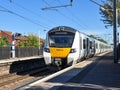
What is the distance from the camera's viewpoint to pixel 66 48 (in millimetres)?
25125

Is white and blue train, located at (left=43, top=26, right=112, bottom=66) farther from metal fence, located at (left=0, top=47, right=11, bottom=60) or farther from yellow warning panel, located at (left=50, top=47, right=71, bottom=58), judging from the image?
metal fence, located at (left=0, top=47, right=11, bottom=60)

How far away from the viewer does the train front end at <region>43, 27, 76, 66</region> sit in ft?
82.1

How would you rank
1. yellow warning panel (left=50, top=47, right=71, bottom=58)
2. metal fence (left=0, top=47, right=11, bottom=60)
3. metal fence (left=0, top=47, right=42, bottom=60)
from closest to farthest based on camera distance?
yellow warning panel (left=50, top=47, right=71, bottom=58)
metal fence (left=0, top=47, right=11, bottom=60)
metal fence (left=0, top=47, right=42, bottom=60)

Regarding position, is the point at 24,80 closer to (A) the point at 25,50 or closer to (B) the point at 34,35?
(A) the point at 25,50

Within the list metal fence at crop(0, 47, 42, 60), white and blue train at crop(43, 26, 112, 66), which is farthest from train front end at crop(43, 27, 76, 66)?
metal fence at crop(0, 47, 42, 60)

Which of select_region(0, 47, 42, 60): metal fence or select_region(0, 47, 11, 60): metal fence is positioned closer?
select_region(0, 47, 11, 60): metal fence

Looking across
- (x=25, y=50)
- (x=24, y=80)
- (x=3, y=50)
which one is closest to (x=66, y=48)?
(x=24, y=80)

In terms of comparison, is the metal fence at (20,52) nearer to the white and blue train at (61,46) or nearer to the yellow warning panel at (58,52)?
the white and blue train at (61,46)

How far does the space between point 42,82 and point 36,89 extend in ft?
7.03

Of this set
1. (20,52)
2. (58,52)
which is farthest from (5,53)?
(58,52)

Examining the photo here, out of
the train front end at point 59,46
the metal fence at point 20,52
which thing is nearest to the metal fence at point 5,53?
the metal fence at point 20,52

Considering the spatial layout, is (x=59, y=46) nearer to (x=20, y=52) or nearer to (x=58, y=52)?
(x=58, y=52)

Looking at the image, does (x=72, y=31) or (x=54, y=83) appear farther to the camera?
(x=72, y=31)

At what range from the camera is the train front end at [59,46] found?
82.1ft
